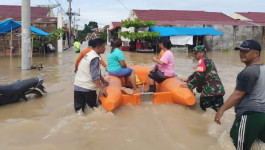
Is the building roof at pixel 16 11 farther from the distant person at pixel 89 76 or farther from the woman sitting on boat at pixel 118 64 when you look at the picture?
the distant person at pixel 89 76

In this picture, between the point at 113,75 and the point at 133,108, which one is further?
the point at 113,75

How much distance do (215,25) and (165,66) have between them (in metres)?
20.8

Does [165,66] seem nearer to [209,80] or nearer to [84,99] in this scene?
[209,80]

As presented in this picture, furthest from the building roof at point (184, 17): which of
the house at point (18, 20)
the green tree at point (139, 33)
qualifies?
the house at point (18, 20)

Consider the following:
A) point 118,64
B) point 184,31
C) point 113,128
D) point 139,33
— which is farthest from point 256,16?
point 113,128

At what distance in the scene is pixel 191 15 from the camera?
26781 mm

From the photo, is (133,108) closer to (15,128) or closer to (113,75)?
(113,75)

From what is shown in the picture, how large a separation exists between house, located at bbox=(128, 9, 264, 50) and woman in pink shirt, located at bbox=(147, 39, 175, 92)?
61.4ft

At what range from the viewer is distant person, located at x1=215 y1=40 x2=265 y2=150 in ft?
8.51

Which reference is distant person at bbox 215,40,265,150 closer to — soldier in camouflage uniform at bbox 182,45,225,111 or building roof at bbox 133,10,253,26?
soldier in camouflage uniform at bbox 182,45,225,111

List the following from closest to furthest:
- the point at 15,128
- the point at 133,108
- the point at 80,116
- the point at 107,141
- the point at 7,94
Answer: the point at 107,141, the point at 15,128, the point at 80,116, the point at 133,108, the point at 7,94

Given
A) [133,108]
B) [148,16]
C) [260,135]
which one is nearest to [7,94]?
[133,108]

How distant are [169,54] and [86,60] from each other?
188cm

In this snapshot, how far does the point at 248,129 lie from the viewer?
268 centimetres
